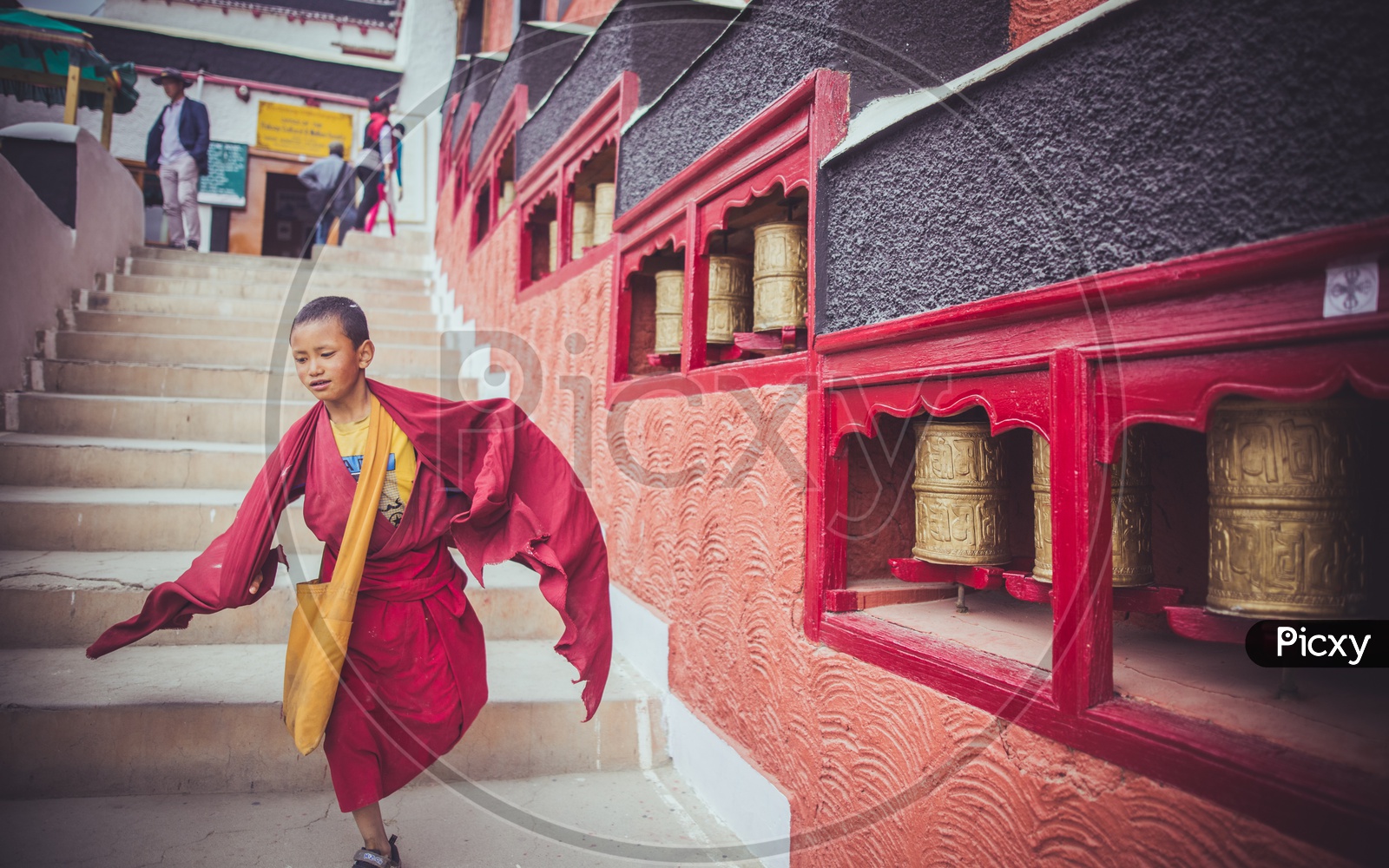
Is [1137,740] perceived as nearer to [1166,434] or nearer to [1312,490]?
[1312,490]

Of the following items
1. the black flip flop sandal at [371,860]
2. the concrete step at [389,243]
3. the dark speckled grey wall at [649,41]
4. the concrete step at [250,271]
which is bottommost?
the black flip flop sandal at [371,860]

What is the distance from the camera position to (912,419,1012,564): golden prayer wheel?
6.43 ft

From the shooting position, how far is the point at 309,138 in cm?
1240

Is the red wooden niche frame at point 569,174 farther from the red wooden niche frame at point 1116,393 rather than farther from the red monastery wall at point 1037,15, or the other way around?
the red wooden niche frame at point 1116,393

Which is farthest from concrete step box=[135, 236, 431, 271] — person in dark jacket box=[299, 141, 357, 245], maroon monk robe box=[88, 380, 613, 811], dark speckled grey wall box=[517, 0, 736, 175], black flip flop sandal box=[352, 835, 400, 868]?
black flip flop sandal box=[352, 835, 400, 868]


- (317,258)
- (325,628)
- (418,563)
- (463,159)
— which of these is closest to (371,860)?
(325,628)

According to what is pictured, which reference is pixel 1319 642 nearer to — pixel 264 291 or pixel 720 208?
pixel 720 208

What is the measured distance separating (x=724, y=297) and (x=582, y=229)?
1.96 meters

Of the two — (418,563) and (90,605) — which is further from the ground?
(418,563)

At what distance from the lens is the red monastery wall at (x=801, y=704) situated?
4.49ft

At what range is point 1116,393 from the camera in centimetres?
141

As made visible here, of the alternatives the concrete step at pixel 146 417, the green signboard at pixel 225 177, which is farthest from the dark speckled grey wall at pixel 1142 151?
the green signboard at pixel 225 177

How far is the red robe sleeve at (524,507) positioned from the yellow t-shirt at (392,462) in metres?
0.04

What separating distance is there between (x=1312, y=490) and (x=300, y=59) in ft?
47.6
